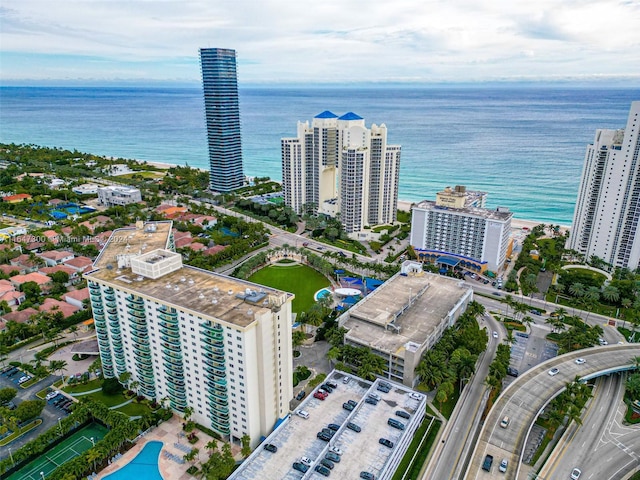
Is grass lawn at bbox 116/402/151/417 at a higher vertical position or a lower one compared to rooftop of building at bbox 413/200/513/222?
lower

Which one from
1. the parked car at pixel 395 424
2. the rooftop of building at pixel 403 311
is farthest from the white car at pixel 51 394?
the parked car at pixel 395 424

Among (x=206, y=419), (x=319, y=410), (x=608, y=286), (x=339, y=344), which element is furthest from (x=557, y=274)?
(x=206, y=419)

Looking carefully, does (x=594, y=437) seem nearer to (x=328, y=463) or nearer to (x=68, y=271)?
(x=328, y=463)

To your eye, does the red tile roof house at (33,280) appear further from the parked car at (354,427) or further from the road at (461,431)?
the road at (461,431)

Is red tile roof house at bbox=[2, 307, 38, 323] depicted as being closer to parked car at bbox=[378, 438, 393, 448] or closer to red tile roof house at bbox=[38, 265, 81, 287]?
red tile roof house at bbox=[38, 265, 81, 287]

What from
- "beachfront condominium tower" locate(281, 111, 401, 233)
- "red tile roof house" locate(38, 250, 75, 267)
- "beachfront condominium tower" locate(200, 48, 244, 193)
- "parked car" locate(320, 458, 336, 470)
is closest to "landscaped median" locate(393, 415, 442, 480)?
"parked car" locate(320, 458, 336, 470)

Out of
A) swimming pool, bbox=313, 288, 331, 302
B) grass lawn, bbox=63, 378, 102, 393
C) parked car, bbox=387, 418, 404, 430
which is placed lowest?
grass lawn, bbox=63, 378, 102, 393
